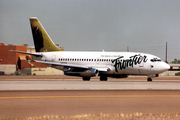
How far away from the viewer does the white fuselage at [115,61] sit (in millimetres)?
39625

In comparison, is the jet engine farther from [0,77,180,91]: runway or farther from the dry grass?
the dry grass

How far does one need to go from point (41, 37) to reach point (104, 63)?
11758mm

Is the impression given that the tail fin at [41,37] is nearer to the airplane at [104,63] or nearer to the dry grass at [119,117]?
the airplane at [104,63]

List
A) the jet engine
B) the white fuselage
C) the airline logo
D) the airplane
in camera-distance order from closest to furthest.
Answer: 1. the jet engine
2. the airplane
3. the white fuselage
4. the airline logo

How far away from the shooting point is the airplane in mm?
39500

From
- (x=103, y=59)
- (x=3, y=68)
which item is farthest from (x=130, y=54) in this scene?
(x=3, y=68)

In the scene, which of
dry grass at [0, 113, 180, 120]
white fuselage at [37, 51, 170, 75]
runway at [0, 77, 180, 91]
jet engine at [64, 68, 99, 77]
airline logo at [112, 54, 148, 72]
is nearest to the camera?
dry grass at [0, 113, 180, 120]

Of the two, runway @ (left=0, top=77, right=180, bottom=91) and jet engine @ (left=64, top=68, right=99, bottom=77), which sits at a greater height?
jet engine @ (left=64, top=68, right=99, bottom=77)

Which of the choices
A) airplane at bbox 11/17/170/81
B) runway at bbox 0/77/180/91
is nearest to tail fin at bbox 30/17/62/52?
airplane at bbox 11/17/170/81

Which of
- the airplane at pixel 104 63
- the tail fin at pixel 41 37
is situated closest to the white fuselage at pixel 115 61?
the airplane at pixel 104 63

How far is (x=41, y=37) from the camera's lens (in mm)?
46094

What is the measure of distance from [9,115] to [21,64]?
92.1 m

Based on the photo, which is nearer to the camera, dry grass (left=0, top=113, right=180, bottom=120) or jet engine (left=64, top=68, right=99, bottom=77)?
dry grass (left=0, top=113, right=180, bottom=120)

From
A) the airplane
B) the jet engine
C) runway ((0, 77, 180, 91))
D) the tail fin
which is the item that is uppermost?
the tail fin
